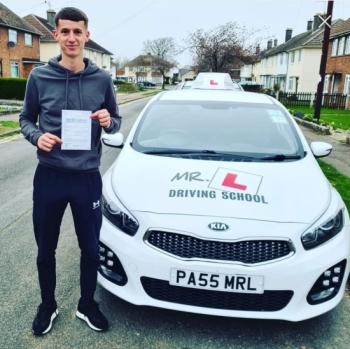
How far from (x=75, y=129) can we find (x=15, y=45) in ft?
123

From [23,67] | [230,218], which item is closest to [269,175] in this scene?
[230,218]

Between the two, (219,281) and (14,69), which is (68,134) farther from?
(14,69)

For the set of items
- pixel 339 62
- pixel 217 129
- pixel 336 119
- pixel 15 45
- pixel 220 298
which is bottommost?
pixel 336 119

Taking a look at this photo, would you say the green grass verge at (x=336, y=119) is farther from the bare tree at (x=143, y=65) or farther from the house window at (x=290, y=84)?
the bare tree at (x=143, y=65)

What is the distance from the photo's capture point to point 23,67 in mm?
37375

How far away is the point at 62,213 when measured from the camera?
258 cm

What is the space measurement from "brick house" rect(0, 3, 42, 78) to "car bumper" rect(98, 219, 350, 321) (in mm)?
Result: 35159

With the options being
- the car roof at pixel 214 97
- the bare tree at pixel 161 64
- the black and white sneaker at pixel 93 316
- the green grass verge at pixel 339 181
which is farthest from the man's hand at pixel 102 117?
the bare tree at pixel 161 64

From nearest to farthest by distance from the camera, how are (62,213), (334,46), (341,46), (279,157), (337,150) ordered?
(62,213) < (279,157) < (337,150) < (341,46) < (334,46)

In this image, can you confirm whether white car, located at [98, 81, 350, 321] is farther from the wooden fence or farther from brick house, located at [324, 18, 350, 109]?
brick house, located at [324, 18, 350, 109]

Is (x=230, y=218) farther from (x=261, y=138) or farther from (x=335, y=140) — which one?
(x=335, y=140)

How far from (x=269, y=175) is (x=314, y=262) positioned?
2.67ft

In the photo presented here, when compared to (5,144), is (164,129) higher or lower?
higher

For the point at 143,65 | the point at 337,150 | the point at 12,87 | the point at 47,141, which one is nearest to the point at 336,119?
the point at 337,150
